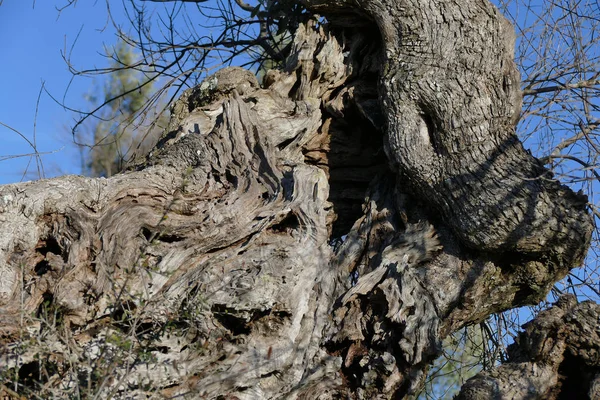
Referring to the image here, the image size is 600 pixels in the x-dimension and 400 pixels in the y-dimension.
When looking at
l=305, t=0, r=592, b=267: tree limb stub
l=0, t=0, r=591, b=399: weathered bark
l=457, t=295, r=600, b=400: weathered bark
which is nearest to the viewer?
l=0, t=0, r=591, b=399: weathered bark

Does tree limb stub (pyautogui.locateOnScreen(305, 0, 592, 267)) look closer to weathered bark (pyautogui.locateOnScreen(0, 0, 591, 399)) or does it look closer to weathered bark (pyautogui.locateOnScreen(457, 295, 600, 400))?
weathered bark (pyautogui.locateOnScreen(0, 0, 591, 399))

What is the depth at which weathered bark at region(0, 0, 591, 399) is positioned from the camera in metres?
3.85

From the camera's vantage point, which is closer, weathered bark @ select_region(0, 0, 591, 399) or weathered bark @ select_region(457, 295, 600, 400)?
weathered bark @ select_region(0, 0, 591, 399)

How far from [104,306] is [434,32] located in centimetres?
300

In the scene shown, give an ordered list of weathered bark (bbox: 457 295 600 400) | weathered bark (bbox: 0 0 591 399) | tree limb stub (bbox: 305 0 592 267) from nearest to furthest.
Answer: weathered bark (bbox: 0 0 591 399), weathered bark (bbox: 457 295 600 400), tree limb stub (bbox: 305 0 592 267)

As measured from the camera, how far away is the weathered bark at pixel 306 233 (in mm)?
3850

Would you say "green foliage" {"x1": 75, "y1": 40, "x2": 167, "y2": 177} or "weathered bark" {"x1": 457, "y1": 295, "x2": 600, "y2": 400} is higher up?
"green foliage" {"x1": 75, "y1": 40, "x2": 167, "y2": 177}

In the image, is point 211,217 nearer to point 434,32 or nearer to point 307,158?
point 307,158

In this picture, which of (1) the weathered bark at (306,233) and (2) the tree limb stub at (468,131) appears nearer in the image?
(1) the weathered bark at (306,233)

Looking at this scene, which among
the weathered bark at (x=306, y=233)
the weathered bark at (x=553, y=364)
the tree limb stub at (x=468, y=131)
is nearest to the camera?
A: the weathered bark at (x=306, y=233)

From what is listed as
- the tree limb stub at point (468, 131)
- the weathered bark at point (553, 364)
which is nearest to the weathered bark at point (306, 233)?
the tree limb stub at point (468, 131)

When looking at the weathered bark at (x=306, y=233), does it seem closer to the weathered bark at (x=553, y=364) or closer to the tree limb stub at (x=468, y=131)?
the tree limb stub at (x=468, y=131)

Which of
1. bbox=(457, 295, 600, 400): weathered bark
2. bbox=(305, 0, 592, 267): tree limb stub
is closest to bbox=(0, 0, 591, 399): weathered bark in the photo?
bbox=(305, 0, 592, 267): tree limb stub

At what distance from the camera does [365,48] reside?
585 centimetres
